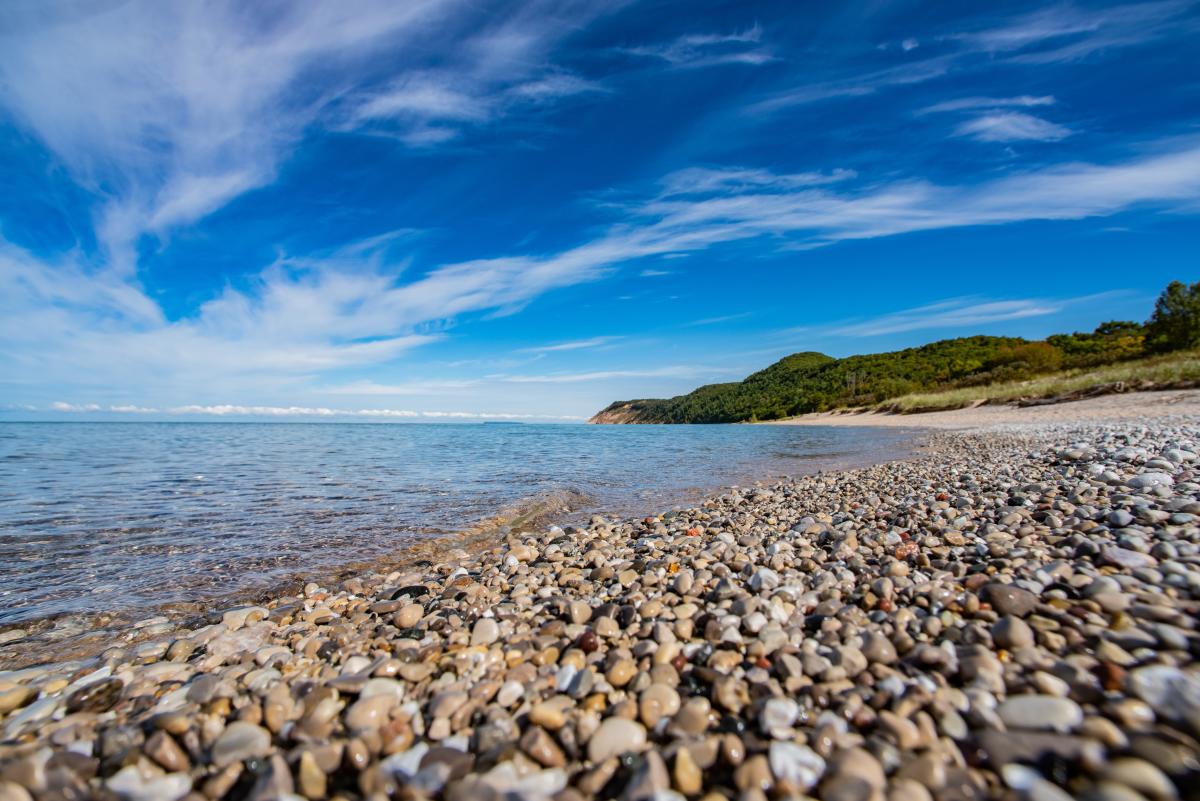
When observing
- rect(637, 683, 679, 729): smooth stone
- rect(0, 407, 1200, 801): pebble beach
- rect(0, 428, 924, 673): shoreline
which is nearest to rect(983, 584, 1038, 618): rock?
rect(0, 407, 1200, 801): pebble beach

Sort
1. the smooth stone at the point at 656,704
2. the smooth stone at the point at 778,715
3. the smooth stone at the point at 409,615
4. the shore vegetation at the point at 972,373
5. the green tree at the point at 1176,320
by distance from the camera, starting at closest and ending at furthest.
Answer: the smooth stone at the point at 778,715
the smooth stone at the point at 656,704
the smooth stone at the point at 409,615
the shore vegetation at the point at 972,373
the green tree at the point at 1176,320

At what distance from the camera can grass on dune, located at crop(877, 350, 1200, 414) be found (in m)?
24.6

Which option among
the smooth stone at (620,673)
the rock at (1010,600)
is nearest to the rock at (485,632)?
the smooth stone at (620,673)

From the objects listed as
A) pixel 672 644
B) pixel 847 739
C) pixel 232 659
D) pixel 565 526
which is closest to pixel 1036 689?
pixel 847 739

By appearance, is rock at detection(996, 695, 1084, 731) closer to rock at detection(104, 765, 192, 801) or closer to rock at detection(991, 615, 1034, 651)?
rock at detection(991, 615, 1034, 651)

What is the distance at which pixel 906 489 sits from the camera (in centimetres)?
809

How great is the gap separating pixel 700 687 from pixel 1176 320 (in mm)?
62355

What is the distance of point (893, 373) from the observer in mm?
76500

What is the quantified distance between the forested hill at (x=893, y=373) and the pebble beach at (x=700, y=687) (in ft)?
175

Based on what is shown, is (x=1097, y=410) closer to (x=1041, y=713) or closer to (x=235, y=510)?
(x=1041, y=713)

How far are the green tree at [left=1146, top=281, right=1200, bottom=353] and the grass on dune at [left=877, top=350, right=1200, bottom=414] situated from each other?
7.12 m

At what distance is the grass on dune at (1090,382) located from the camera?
24.6m

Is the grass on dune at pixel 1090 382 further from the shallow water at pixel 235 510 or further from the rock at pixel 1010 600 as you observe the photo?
the rock at pixel 1010 600

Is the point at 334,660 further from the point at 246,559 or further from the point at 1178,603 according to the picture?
the point at 1178,603
